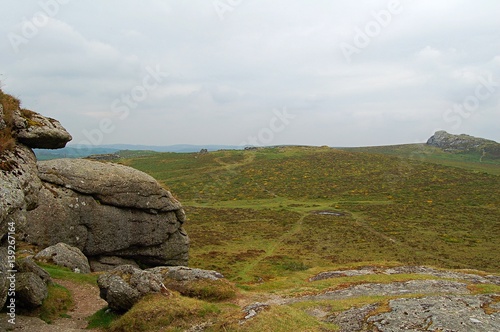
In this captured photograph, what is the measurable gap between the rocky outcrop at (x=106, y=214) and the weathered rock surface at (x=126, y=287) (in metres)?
12.7

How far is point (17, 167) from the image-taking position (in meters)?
16.3

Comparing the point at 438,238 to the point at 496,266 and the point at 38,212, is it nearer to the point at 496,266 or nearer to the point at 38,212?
A: the point at 496,266

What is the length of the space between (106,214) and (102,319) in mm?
15147

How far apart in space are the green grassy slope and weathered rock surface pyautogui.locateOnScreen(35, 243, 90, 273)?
46.7 feet

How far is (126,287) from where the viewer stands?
61.9 feet

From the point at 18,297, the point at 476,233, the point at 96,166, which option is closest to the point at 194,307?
the point at 18,297

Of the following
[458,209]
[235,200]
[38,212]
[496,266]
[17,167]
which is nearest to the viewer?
[17,167]

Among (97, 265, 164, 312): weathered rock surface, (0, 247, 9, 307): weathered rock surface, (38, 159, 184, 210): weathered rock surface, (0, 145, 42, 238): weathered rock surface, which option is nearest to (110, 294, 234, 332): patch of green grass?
(97, 265, 164, 312): weathered rock surface

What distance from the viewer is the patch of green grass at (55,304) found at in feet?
61.8

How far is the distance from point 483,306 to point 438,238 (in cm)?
4404

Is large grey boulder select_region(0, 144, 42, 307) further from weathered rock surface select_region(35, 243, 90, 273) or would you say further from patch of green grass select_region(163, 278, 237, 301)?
weathered rock surface select_region(35, 243, 90, 273)

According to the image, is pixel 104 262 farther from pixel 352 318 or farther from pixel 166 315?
pixel 352 318

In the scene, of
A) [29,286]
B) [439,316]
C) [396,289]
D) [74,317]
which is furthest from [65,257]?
[439,316]

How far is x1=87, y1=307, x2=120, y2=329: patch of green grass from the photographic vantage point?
1824cm
